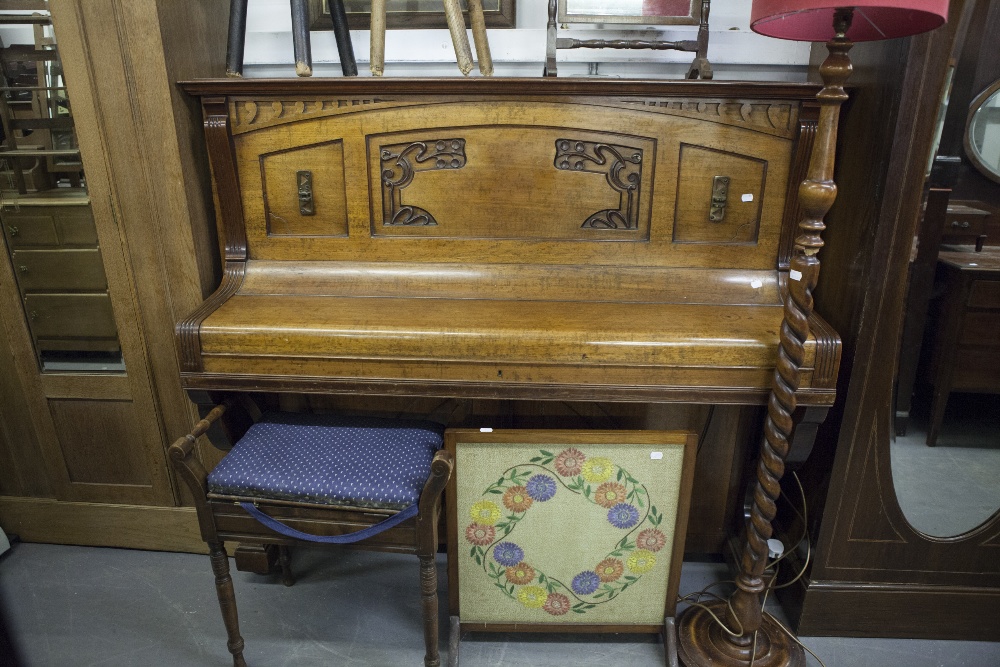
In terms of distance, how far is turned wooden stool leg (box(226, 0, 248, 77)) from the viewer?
68.6 inches

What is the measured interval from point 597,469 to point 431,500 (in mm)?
447

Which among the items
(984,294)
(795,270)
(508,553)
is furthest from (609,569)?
(984,294)

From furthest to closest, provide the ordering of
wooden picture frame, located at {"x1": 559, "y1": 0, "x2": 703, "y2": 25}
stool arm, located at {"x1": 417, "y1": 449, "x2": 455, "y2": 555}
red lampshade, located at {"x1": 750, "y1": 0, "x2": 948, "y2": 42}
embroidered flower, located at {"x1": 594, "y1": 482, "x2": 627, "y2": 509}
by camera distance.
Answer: wooden picture frame, located at {"x1": 559, "y1": 0, "x2": 703, "y2": 25}
embroidered flower, located at {"x1": 594, "y1": 482, "x2": 627, "y2": 509}
stool arm, located at {"x1": 417, "y1": 449, "x2": 455, "y2": 555}
red lampshade, located at {"x1": 750, "y1": 0, "x2": 948, "y2": 42}

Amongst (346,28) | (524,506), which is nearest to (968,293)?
(524,506)

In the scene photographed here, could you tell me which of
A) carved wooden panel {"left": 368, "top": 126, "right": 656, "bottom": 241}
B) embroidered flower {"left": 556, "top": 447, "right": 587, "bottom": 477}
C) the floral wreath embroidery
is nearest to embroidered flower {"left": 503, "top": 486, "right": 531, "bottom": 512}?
the floral wreath embroidery

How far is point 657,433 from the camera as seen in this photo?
161 cm

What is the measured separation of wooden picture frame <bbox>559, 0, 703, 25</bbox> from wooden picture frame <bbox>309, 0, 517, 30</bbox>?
0.21m

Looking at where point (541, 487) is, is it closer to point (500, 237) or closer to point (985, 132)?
point (500, 237)

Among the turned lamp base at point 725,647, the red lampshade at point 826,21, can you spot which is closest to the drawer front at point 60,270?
the red lampshade at point 826,21

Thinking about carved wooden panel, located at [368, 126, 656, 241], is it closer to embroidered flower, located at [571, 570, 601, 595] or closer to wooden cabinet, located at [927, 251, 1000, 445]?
wooden cabinet, located at [927, 251, 1000, 445]

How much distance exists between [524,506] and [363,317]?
66 cm

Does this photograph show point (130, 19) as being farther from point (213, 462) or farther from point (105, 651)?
point (105, 651)

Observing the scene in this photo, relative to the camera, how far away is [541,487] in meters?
1.67

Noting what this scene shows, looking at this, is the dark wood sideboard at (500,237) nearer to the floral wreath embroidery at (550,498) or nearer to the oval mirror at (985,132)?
the floral wreath embroidery at (550,498)
